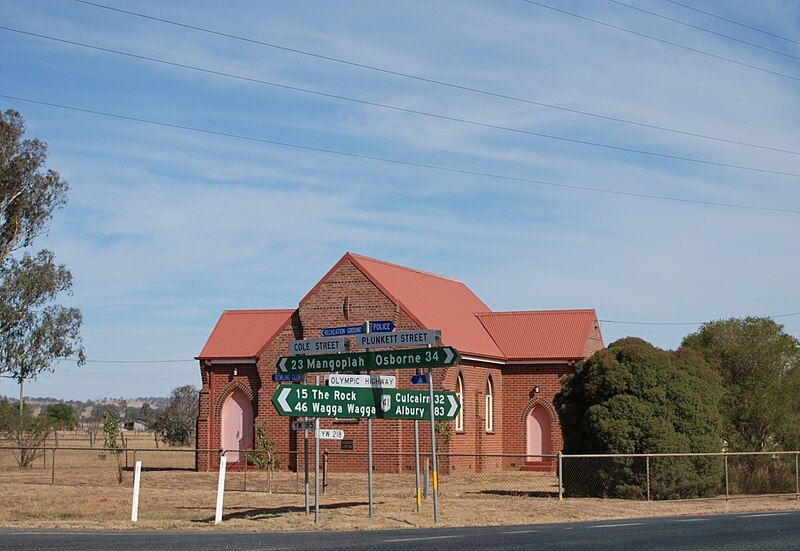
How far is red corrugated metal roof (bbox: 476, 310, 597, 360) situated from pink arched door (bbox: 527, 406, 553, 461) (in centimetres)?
241

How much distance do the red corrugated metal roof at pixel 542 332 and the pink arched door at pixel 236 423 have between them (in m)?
11.0

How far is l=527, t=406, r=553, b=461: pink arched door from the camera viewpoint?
4550 centimetres

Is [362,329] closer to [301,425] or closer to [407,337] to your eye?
[407,337]

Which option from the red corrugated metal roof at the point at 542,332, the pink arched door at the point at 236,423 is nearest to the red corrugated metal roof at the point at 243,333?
the pink arched door at the point at 236,423

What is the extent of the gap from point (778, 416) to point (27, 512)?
22223 mm

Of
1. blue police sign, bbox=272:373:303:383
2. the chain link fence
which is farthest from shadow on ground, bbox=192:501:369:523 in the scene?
the chain link fence

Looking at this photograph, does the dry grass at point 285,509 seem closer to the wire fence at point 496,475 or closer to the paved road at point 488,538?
the wire fence at point 496,475

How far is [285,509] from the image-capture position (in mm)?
25141

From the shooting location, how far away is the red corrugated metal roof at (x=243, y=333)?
45156 millimetres

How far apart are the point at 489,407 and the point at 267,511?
22057 millimetres

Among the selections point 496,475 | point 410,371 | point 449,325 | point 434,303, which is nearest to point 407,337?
point 410,371

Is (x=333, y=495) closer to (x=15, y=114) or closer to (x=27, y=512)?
(x=27, y=512)

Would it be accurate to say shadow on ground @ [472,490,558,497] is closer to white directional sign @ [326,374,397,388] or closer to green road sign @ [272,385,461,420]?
green road sign @ [272,385,461,420]

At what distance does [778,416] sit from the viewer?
34094mm
